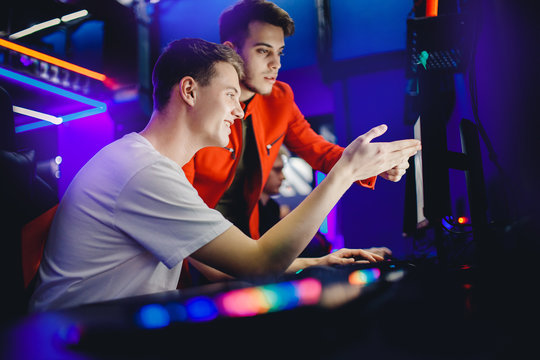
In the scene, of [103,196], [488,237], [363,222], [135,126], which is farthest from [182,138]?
[135,126]

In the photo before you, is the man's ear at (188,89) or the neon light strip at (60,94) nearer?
the man's ear at (188,89)

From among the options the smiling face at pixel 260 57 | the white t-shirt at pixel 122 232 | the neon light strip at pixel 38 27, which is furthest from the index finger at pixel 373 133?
the neon light strip at pixel 38 27

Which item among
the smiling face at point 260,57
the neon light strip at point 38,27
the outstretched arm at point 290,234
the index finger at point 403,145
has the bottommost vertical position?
the outstretched arm at point 290,234

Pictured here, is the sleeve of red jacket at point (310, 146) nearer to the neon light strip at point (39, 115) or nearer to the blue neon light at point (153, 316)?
the blue neon light at point (153, 316)

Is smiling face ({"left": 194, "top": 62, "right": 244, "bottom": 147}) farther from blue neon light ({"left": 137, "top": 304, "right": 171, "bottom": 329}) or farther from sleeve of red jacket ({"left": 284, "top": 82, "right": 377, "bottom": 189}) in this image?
blue neon light ({"left": 137, "top": 304, "right": 171, "bottom": 329})

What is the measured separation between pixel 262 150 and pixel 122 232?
1.02 m

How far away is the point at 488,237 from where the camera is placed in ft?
2.47

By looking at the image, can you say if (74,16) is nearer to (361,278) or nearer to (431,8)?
(431,8)

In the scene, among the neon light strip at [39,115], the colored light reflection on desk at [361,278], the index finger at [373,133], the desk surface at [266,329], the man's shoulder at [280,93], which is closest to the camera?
the desk surface at [266,329]

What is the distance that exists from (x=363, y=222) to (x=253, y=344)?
2246 millimetres

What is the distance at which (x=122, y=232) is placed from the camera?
778 mm

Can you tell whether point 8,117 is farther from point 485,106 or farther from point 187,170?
point 485,106

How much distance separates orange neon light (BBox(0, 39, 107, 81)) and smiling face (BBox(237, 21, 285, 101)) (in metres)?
2.64

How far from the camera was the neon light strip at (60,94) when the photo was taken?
3219 mm
